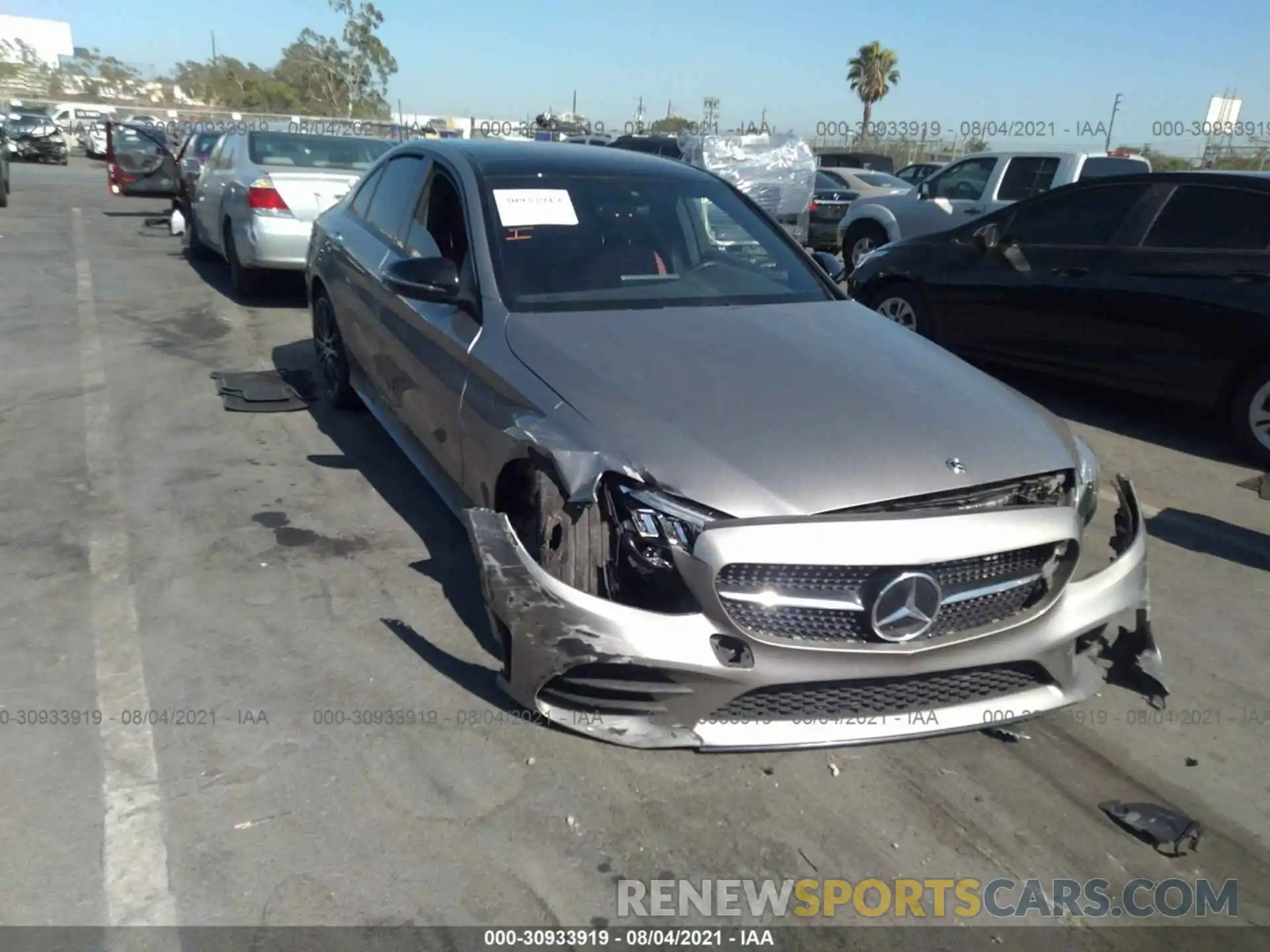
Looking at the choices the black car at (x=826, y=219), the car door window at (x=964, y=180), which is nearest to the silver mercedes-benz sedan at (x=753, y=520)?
the car door window at (x=964, y=180)

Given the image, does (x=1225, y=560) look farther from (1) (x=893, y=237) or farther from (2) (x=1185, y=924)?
(1) (x=893, y=237)

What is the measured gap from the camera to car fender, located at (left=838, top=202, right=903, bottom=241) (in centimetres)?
1277

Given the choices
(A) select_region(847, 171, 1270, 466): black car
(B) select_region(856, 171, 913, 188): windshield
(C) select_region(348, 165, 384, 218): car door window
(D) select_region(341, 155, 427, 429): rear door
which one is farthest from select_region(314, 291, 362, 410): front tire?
(B) select_region(856, 171, 913, 188): windshield

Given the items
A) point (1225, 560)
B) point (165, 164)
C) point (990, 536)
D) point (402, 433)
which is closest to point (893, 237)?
point (1225, 560)

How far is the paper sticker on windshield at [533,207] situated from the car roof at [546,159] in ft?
0.58

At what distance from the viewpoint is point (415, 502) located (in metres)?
5.07

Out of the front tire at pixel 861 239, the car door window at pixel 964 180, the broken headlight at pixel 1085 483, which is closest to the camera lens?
the broken headlight at pixel 1085 483

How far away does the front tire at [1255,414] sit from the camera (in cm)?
604

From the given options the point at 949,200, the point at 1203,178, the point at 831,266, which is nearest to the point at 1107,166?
the point at 949,200

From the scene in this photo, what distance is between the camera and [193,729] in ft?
10.5

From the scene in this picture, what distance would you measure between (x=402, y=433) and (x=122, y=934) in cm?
269

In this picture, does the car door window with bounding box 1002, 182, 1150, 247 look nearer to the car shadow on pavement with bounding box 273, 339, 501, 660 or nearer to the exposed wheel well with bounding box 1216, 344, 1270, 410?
the exposed wheel well with bounding box 1216, 344, 1270, 410

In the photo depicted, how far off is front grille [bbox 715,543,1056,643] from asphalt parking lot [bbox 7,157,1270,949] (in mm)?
554

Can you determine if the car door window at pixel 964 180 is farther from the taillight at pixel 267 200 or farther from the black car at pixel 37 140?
the black car at pixel 37 140
